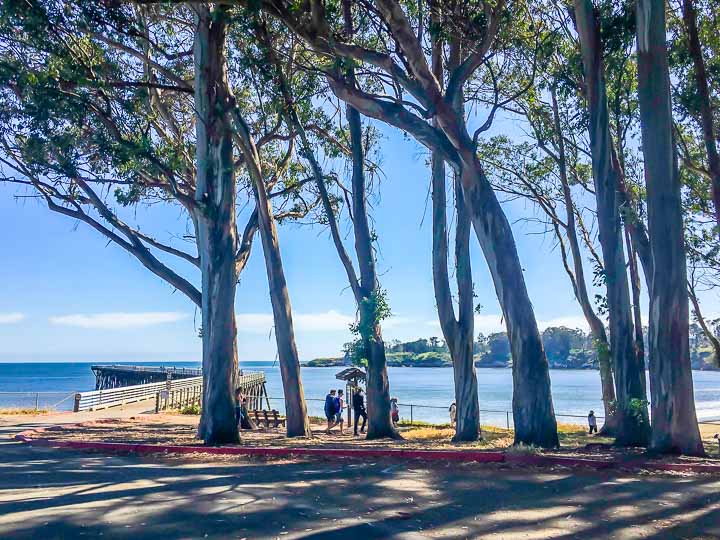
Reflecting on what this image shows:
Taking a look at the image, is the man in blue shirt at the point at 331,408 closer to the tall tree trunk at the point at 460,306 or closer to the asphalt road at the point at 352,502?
the tall tree trunk at the point at 460,306

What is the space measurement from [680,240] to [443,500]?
21.0 feet

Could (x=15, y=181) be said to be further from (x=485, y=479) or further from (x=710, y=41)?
(x=710, y=41)

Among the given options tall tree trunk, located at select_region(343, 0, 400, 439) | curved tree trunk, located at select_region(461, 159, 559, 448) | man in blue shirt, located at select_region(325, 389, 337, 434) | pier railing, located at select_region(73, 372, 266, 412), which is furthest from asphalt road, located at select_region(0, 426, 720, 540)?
pier railing, located at select_region(73, 372, 266, 412)

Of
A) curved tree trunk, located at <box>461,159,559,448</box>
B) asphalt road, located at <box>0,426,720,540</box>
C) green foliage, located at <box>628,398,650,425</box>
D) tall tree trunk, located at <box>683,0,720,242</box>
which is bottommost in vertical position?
asphalt road, located at <box>0,426,720,540</box>

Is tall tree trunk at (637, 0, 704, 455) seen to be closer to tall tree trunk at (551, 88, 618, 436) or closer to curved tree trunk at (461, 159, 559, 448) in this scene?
curved tree trunk at (461, 159, 559, 448)

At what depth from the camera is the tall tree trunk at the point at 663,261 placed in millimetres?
10672

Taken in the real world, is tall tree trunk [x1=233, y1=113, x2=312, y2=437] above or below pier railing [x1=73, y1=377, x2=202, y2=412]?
above

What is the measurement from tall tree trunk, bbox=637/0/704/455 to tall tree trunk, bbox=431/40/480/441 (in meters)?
6.49

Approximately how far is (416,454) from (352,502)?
3226 mm

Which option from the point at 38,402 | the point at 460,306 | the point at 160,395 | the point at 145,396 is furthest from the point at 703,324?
the point at 38,402

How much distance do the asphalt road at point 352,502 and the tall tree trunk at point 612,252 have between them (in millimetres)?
5026

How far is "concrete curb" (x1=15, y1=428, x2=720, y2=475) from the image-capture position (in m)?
9.38

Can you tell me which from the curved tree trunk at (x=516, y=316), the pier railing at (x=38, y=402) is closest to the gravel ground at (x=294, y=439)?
the curved tree trunk at (x=516, y=316)

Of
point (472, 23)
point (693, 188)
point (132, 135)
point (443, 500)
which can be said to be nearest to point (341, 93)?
point (472, 23)
